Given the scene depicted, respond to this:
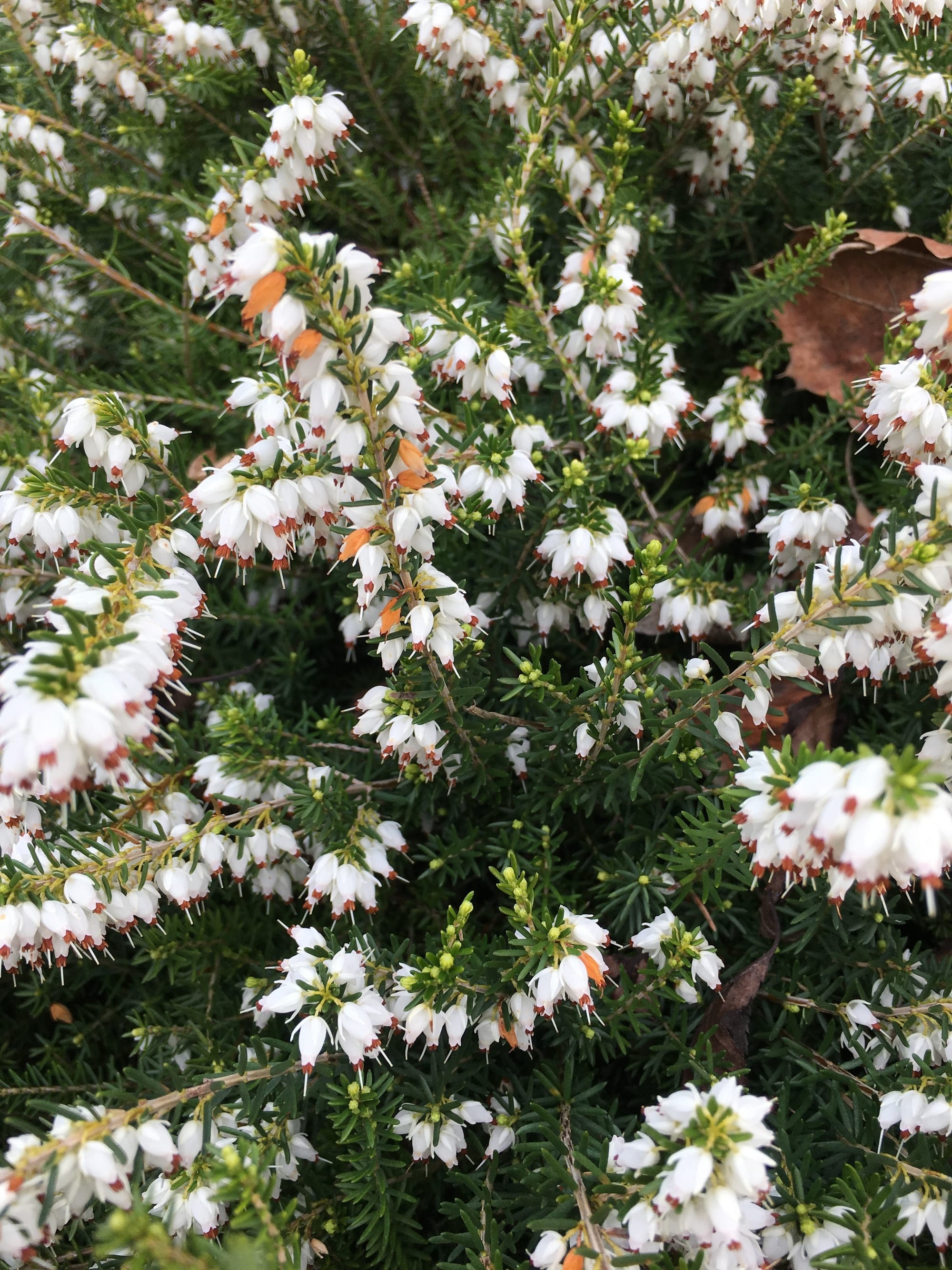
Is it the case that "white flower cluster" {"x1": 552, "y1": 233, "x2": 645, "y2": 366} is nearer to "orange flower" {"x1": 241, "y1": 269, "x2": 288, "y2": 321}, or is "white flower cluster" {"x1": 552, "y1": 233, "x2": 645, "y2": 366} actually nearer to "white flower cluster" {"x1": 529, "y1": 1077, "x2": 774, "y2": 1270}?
"orange flower" {"x1": 241, "y1": 269, "x2": 288, "y2": 321}

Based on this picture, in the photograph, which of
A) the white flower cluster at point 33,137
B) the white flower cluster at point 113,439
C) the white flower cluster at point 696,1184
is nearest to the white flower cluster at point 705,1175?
the white flower cluster at point 696,1184

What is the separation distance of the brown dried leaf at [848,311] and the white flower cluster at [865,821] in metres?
2.25

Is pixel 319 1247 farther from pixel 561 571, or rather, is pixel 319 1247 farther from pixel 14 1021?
pixel 561 571

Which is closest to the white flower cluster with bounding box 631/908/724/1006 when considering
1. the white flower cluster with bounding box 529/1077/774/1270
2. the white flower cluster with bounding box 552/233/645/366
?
the white flower cluster with bounding box 529/1077/774/1270

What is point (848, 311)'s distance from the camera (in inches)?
142

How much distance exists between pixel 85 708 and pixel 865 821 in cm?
132

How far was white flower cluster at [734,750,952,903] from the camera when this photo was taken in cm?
147

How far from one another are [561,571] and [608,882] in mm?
947

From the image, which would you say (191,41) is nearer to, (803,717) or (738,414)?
(738,414)

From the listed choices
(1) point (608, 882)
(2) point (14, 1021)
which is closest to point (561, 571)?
(1) point (608, 882)

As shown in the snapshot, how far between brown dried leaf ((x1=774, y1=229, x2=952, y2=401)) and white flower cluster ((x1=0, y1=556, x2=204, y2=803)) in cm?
278

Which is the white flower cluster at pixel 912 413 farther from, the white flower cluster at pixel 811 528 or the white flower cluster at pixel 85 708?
the white flower cluster at pixel 85 708

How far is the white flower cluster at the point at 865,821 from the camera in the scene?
147 cm

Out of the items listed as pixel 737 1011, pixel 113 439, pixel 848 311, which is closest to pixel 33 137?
pixel 113 439
